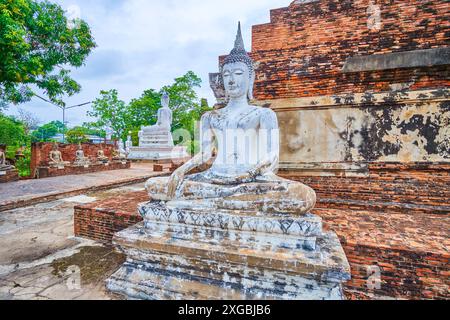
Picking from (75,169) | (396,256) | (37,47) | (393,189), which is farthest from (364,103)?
(75,169)

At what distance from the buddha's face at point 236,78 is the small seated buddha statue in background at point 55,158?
1094cm

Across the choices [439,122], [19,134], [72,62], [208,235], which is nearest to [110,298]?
[208,235]

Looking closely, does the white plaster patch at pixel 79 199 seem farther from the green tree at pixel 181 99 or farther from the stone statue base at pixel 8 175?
the green tree at pixel 181 99

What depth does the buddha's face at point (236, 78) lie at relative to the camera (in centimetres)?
307

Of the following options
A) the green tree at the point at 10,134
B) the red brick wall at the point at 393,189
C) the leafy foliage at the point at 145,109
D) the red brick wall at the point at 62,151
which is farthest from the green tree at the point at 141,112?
the red brick wall at the point at 393,189

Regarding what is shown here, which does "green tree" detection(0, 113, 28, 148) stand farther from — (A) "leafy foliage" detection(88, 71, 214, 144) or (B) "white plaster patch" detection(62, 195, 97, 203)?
(B) "white plaster patch" detection(62, 195, 97, 203)

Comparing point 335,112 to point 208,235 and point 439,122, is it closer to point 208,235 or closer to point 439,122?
point 439,122

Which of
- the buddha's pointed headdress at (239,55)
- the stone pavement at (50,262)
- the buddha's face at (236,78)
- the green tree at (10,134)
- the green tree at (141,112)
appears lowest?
the stone pavement at (50,262)

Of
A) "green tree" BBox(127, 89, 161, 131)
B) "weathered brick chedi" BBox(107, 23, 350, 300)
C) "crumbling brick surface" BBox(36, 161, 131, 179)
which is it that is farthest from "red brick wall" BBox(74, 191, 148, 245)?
"green tree" BBox(127, 89, 161, 131)

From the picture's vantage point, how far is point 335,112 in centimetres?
444

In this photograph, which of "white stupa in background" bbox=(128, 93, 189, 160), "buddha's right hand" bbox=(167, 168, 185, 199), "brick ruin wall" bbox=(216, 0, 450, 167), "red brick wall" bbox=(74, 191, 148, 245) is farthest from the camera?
"white stupa in background" bbox=(128, 93, 189, 160)

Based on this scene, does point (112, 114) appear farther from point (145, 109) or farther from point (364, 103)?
point (364, 103)

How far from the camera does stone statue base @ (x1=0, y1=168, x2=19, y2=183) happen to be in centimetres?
878

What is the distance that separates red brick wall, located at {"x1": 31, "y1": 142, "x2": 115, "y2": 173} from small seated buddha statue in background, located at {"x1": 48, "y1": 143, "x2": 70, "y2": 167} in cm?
14
